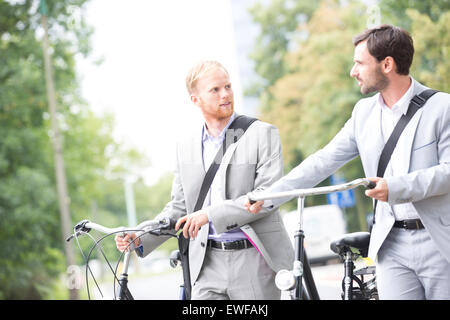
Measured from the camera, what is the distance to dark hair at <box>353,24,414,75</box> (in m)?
3.10

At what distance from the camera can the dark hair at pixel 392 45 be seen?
3.10 meters

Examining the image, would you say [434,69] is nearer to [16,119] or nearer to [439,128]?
[439,128]

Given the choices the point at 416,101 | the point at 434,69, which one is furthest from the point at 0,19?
the point at 416,101

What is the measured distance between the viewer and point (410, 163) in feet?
9.77

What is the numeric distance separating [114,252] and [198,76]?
139 feet

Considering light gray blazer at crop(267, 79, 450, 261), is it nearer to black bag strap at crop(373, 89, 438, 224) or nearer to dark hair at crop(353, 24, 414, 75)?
black bag strap at crop(373, 89, 438, 224)

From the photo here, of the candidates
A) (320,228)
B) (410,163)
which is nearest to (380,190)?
(410,163)

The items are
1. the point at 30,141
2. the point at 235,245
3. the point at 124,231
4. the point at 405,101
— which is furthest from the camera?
the point at 30,141

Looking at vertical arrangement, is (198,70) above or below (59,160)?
below

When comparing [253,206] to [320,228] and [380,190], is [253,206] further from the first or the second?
[320,228]

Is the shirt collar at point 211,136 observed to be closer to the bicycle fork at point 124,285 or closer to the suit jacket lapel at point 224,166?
the suit jacket lapel at point 224,166

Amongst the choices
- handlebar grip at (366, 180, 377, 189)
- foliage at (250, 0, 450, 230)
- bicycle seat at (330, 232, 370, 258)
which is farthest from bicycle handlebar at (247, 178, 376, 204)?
foliage at (250, 0, 450, 230)

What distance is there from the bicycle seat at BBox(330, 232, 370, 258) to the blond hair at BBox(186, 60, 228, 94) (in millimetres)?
1218

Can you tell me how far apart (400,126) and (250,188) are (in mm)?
928
